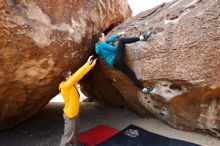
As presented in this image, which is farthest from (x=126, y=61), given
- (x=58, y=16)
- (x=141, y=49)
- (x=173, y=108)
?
(x=58, y=16)

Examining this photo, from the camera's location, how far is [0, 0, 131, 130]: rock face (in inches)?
189

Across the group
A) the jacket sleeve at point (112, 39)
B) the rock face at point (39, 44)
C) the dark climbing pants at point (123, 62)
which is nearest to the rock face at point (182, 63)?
the dark climbing pants at point (123, 62)

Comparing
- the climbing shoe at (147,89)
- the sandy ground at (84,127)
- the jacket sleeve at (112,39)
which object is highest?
the jacket sleeve at (112,39)

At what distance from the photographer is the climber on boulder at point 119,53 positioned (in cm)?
515

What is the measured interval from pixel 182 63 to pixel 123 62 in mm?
1253

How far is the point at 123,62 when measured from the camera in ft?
17.4

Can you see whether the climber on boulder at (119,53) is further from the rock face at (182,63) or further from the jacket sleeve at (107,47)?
the rock face at (182,63)

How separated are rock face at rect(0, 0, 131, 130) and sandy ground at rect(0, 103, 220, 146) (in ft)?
1.58

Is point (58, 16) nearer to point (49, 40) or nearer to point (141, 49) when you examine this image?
point (49, 40)

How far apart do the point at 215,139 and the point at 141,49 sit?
6.76 feet

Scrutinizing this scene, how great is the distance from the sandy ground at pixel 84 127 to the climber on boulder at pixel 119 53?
1.02m

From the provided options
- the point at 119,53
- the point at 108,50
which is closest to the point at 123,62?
the point at 119,53

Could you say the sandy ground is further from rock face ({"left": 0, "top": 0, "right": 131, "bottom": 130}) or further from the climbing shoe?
the climbing shoe

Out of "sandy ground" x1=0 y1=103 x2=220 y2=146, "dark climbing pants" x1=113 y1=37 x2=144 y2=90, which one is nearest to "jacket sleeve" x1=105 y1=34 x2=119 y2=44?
"dark climbing pants" x1=113 y1=37 x2=144 y2=90
